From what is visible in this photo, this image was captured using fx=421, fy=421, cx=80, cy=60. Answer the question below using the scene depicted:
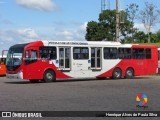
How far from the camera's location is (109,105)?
46.1 ft

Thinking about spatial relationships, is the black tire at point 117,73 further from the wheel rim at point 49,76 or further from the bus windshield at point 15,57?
the bus windshield at point 15,57

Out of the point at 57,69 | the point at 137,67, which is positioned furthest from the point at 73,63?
the point at 137,67

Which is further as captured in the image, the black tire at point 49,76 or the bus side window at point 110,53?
the bus side window at point 110,53

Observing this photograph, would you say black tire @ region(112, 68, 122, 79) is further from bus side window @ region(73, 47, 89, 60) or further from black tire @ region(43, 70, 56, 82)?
black tire @ region(43, 70, 56, 82)

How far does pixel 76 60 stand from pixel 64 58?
1.05 metres

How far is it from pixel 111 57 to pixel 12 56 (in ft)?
25.9

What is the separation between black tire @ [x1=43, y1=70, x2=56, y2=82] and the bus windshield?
2046 mm

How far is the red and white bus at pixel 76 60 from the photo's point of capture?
2834cm

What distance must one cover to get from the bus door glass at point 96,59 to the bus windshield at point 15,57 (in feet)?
18.7

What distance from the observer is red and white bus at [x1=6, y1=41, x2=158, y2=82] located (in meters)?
28.3

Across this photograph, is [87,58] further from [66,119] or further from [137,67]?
[66,119]

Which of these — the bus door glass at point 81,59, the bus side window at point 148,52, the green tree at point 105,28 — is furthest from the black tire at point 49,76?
the green tree at point 105,28

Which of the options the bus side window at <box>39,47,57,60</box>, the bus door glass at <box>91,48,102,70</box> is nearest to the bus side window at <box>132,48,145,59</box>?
the bus door glass at <box>91,48,102,70</box>

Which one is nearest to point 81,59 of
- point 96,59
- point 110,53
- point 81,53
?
point 81,53
